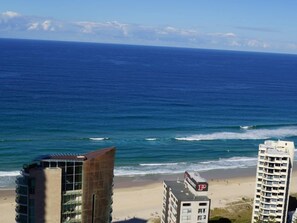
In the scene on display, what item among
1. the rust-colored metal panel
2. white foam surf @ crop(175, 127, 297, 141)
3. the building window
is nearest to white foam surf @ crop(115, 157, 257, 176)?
white foam surf @ crop(175, 127, 297, 141)

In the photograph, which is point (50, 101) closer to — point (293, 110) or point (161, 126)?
point (161, 126)

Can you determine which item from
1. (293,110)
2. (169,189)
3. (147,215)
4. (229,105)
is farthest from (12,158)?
(293,110)

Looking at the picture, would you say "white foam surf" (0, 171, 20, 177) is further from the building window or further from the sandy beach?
the building window

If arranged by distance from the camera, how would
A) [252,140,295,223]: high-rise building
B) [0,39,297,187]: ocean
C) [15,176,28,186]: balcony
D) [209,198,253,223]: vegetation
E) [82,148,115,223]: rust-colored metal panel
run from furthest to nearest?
1. [0,39,297,187]: ocean
2. [209,198,253,223]: vegetation
3. [252,140,295,223]: high-rise building
4. [82,148,115,223]: rust-colored metal panel
5. [15,176,28,186]: balcony

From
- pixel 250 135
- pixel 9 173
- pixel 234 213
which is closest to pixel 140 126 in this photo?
pixel 250 135

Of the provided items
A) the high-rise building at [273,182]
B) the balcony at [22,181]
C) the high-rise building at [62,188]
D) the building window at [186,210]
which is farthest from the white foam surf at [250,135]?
the balcony at [22,181]

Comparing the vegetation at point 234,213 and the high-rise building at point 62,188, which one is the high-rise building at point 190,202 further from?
the high-rise building at point 62,188

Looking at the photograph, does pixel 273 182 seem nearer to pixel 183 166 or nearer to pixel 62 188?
pixel 62 188

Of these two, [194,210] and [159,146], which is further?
[159,146]
